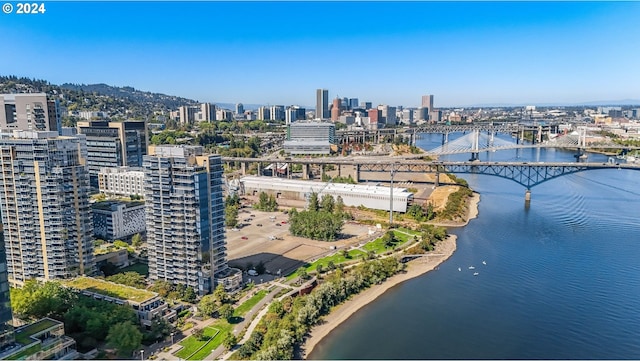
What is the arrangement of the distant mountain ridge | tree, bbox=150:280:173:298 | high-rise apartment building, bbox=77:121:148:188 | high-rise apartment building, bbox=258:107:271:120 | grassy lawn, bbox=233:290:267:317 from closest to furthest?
grassy lawn, bbox=233:290:267:317 → tree, bbox=150:280:173:298 → high-rise apartment building, bbox=77:121:148:188 → high-rise apartment building, bbox=258:107:271:120 → the distant mountain ridge

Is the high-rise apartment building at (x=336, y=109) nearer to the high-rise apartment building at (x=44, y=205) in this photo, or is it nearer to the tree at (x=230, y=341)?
the high-rise apartment building at (x=44, y=205)

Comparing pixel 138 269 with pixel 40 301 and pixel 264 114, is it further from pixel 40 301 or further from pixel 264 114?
pixel 264 114

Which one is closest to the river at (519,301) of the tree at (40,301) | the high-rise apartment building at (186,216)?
the high-rise apartment building at (186,216)

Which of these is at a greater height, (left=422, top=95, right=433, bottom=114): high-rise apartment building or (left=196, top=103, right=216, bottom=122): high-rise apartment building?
(left=422, top=95, right=433, bottom=114): high-rise apartment building

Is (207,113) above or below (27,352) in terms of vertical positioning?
above

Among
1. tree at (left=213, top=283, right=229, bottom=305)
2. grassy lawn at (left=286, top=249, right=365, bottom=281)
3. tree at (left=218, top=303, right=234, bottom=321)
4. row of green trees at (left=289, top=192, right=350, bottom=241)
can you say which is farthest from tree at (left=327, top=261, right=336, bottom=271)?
tree at (left=218, top=303, right=234, bottom=321)

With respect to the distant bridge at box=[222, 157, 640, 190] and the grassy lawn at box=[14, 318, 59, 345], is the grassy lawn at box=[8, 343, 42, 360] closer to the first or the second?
the grassy lawn at box=[14, 318, 59, 345]

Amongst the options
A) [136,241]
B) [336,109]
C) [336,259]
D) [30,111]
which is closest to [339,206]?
[336,259]
